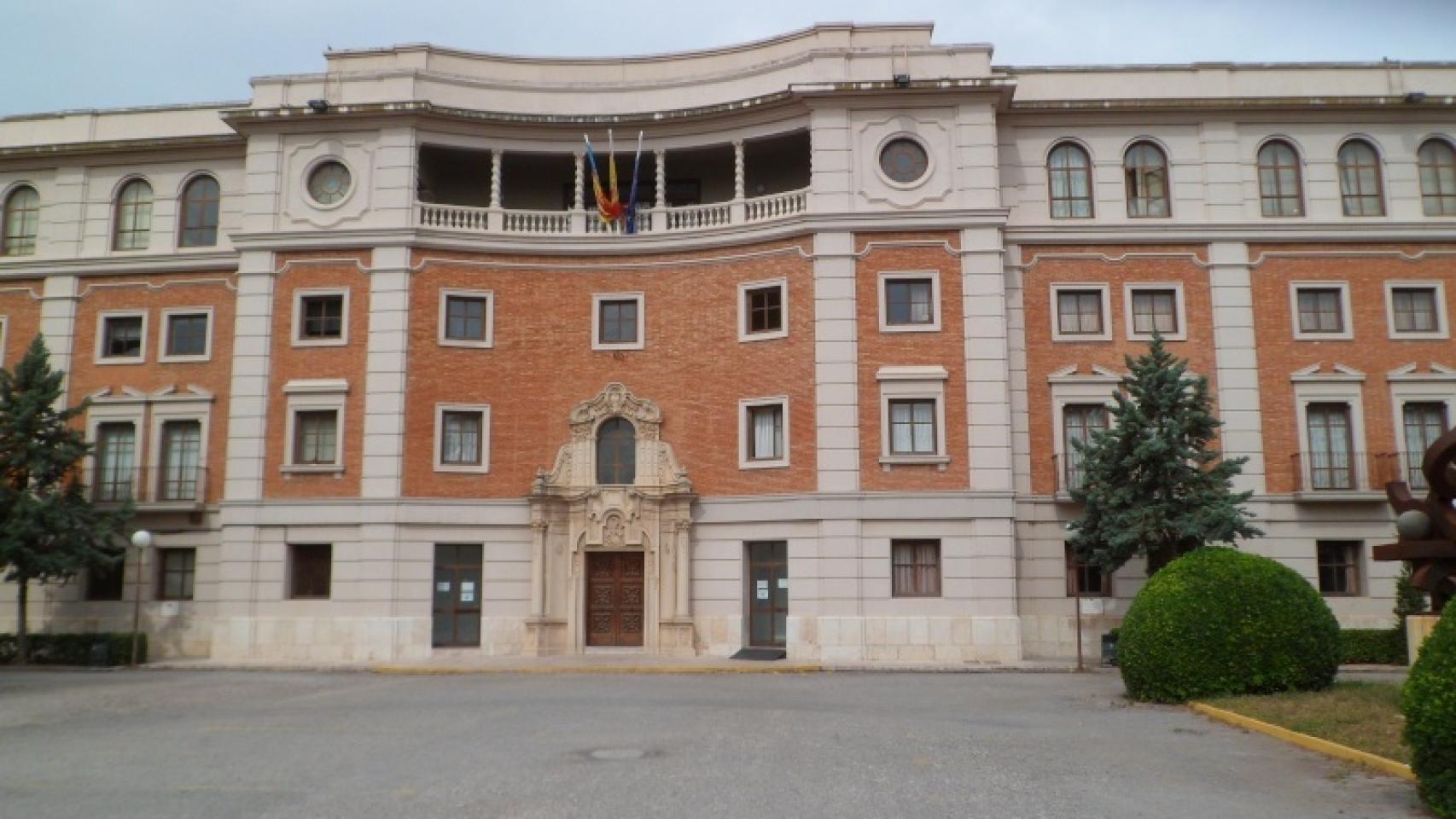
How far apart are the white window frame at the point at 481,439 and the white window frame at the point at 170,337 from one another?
23.4 feet

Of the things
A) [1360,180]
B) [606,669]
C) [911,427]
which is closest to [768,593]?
[606,669]

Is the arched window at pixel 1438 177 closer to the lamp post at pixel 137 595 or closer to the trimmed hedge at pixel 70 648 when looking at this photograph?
the lamp post at pixel 137 595

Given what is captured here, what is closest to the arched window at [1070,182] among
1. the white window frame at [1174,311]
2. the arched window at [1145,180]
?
the arched window at [1145,180]

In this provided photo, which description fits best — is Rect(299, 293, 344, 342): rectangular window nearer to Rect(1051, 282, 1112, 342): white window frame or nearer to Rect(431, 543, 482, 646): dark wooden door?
Rect(431, 543, 482, 646): dark wooden door

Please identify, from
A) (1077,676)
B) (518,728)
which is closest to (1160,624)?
(1077,676)

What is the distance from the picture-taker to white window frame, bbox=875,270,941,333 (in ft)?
98.8

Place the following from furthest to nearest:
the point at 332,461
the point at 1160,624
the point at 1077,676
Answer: the point at 332,461, the point at 1077,676, the point at 1160,624

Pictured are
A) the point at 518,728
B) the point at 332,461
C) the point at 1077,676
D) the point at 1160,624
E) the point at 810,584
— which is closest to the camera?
the point at 518,728

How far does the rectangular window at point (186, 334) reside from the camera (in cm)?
3331

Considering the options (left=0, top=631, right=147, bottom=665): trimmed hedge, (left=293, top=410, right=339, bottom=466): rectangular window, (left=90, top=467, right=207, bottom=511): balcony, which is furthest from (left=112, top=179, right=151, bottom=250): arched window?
(left=0, top=631, right=147, bottom=665): trimmed hedge

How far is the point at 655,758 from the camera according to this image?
45.5ft

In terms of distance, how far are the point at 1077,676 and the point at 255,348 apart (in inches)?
882

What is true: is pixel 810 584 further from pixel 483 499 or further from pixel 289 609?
pixel 289 609

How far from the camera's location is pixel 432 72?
3275 cm
